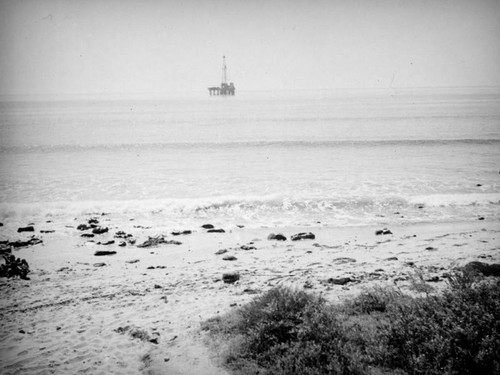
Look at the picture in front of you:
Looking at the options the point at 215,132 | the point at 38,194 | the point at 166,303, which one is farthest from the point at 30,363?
the point at 215,132

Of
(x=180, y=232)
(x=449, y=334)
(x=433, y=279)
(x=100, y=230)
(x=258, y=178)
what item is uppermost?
(x=449, y=334)

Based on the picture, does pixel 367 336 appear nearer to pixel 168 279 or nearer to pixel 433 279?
pixel 433 279

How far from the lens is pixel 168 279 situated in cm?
717

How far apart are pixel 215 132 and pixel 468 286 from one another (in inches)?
1379

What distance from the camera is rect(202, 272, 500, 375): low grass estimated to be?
12.3ft

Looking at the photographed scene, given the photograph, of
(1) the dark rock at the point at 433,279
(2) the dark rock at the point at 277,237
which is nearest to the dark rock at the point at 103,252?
(2) the dark rock at the point at 277,237

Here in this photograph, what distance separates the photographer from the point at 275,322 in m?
4.61

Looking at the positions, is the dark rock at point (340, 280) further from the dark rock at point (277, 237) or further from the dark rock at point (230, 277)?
the dark rock at point (277, 237)

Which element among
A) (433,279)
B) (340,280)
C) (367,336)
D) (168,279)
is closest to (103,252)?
(168,279)

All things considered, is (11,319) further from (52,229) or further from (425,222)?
(425,222)

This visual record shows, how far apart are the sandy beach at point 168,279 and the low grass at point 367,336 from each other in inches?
26.4

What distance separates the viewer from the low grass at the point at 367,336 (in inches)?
147

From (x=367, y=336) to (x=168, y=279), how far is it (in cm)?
434

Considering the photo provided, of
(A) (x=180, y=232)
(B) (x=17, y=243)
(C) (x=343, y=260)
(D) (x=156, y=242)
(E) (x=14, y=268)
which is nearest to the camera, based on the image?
(E) (x=14, y=268)
